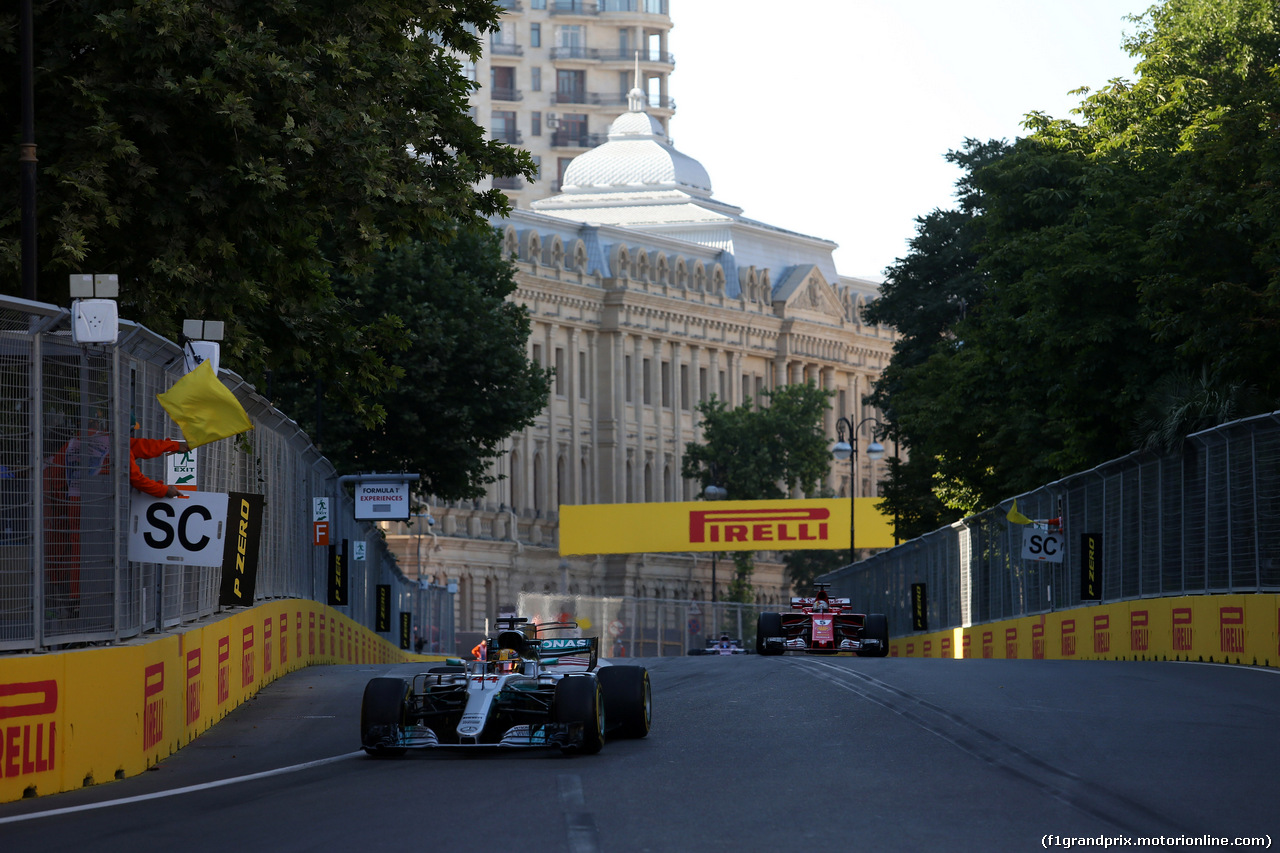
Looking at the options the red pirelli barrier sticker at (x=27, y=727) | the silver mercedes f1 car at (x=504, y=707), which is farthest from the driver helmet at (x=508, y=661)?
the red pirelli barrier sticker at (x=27, y=727)

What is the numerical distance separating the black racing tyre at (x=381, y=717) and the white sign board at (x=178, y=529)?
55.9 inches

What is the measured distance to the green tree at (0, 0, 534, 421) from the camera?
20.7 meters

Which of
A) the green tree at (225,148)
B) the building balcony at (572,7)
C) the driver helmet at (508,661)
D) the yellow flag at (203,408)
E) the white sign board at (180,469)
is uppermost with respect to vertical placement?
the building balcony at (572,7)

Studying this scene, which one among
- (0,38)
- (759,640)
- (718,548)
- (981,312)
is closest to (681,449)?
(718,548)

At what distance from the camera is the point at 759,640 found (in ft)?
121

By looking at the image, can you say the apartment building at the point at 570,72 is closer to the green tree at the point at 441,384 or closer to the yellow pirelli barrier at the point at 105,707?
the green tree at the point at 441,384

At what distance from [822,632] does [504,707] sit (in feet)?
72.6

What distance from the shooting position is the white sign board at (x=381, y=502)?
3909cm

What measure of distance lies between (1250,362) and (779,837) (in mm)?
26980

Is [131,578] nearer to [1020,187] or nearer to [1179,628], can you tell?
[1179,628]

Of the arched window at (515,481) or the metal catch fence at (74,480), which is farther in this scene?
the arched window at (515,481)

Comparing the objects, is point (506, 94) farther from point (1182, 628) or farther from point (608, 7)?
point (1182, 628)

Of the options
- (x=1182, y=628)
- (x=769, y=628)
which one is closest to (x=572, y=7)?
(x=769, y=628)

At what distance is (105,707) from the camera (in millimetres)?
13664
